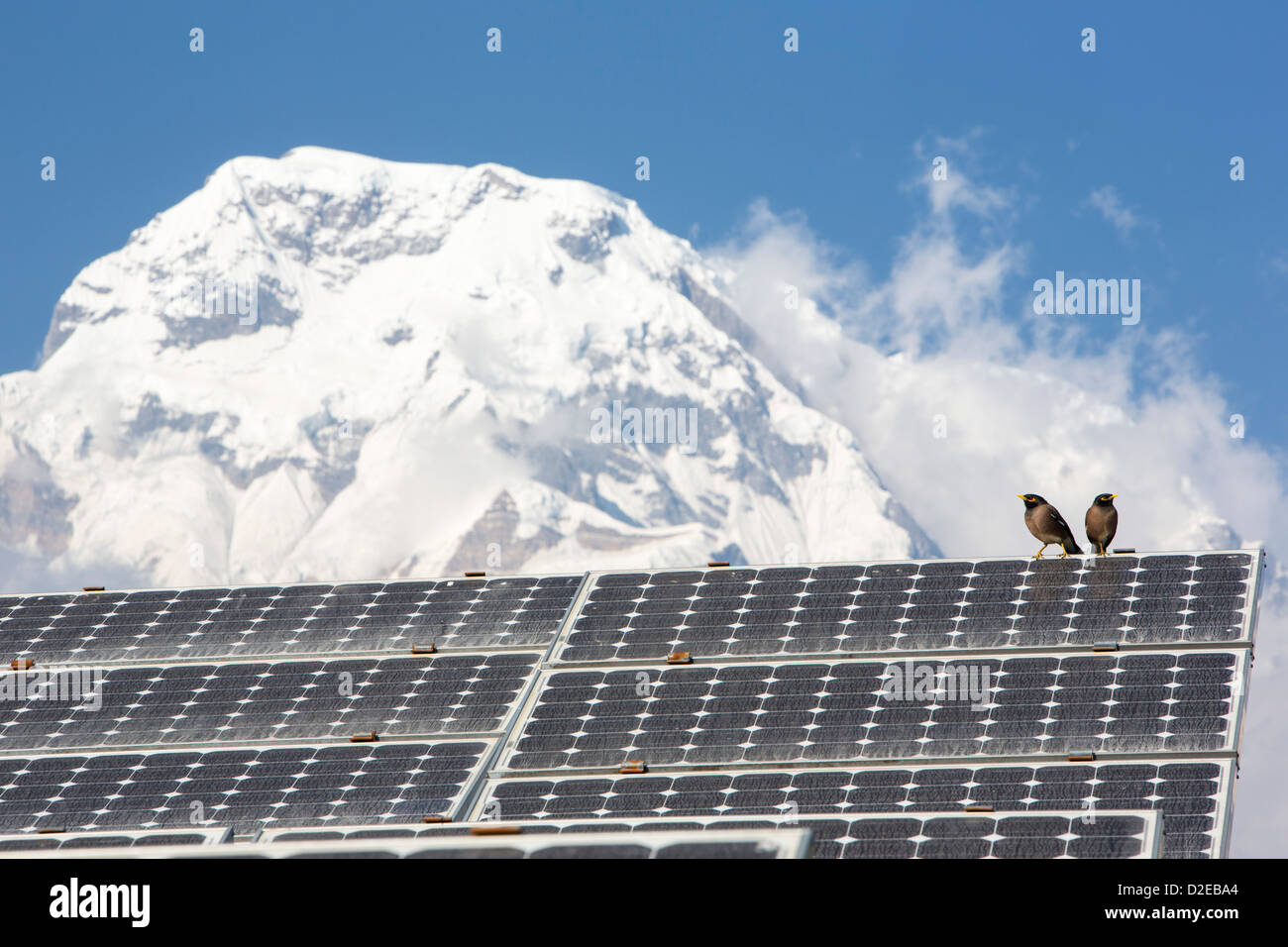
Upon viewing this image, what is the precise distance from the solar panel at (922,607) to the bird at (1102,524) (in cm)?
72

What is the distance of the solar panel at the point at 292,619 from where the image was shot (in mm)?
36031

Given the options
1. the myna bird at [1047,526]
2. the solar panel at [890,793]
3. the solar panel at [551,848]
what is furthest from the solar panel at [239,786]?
the solar panel at [551,848]

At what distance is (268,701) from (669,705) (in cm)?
802

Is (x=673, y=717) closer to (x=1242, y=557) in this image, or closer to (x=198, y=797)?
(x=198, y=797)

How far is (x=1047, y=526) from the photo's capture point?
34.9 metres

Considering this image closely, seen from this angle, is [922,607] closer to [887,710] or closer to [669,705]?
[887,710]

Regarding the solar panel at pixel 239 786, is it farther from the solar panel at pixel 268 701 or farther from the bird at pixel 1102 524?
the bird at pixel 1102 524

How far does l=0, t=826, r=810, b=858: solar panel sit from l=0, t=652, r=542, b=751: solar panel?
63.3 ft

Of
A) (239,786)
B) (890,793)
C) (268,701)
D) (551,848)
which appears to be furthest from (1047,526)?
(551,848)

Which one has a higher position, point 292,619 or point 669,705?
point 669,705

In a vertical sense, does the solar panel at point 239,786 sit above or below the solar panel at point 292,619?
above
